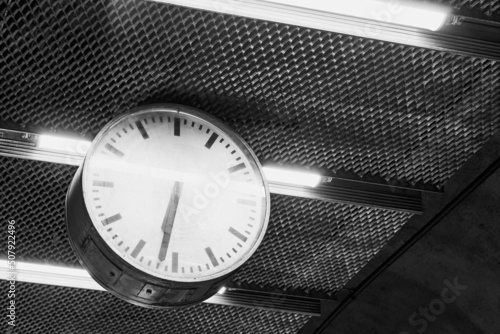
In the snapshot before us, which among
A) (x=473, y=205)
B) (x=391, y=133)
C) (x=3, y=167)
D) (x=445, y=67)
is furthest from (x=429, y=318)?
(x=3, y=167)

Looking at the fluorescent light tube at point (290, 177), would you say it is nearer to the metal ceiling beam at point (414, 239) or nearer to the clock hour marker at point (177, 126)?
the clock hour marker at point (177, 126)

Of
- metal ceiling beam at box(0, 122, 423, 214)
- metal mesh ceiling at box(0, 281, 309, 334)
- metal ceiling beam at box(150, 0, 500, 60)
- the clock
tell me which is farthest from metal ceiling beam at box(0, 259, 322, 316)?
metal ceiling beam at box(150, 0, 500, 60)

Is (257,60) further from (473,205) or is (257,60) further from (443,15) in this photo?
(473,205)

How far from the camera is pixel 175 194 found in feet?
11.8

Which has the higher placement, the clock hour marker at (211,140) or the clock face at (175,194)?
the clock hour marker at (211,140)

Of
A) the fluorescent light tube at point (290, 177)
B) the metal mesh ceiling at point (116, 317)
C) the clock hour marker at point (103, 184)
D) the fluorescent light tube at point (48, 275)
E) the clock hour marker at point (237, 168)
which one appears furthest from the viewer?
the metal mesh ceiling at point (116, 317)

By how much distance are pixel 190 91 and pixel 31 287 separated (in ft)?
6.31

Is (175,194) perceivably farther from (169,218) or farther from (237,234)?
(237,234)

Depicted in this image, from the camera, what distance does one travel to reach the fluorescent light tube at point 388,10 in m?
3.62

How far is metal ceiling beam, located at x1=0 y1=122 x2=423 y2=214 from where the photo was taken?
421cm

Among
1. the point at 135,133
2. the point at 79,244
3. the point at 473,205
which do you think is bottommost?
the point at 79,244

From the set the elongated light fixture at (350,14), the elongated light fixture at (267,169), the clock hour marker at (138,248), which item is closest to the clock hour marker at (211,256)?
the clock hour marker at (138,248)

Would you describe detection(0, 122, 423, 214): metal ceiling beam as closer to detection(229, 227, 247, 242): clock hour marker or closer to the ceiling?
the ceiling

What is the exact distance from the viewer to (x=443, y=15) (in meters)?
3.66
